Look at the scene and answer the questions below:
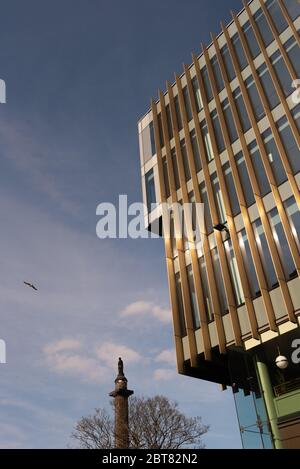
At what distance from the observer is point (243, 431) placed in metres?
19.3

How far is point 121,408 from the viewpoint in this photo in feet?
133

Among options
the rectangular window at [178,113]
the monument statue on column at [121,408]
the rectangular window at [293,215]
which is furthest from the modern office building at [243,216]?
the monument statue on column at [121,408]

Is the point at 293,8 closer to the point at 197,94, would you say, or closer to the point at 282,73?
the point at 282,73

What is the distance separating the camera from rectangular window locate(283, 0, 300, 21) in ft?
78.1

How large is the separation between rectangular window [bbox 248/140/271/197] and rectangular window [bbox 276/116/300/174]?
4.91 feet

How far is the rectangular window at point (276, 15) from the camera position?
2448 cm

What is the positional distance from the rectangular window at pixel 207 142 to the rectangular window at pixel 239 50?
3934mm

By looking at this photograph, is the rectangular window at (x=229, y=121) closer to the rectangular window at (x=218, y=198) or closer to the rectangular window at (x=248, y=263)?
the rectangular window at (x=218, y=198)

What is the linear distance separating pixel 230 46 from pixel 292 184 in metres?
12.0

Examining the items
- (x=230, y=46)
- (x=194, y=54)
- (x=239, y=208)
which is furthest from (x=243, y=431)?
(x=194, y=54)

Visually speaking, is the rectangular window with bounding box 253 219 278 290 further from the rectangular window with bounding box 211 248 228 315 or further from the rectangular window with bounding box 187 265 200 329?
the rectangular window with bounding box 187 265 200 329

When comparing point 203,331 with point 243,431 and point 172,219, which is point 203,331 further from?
point 172,219

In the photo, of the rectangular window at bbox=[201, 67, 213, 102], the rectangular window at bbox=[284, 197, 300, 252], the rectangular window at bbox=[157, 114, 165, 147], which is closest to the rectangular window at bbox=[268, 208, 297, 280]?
the rectangular window at bbox=[284, 197, 300, 252]
